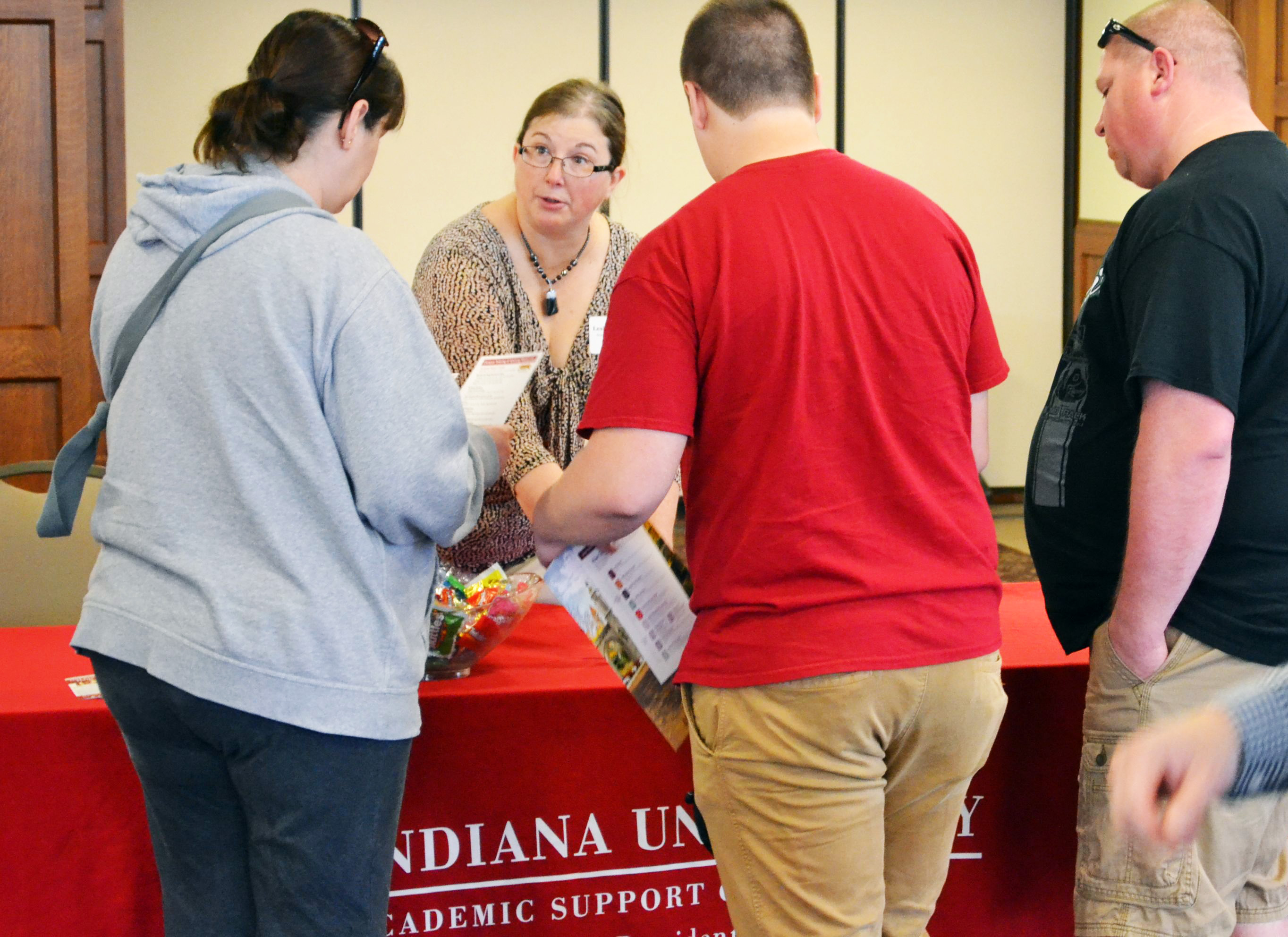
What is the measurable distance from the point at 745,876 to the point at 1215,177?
3.11 ft

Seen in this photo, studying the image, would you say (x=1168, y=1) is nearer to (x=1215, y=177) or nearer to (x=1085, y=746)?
(x=1215, y=177)

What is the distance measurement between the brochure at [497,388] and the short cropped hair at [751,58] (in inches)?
15.0

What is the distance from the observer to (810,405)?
118 cm

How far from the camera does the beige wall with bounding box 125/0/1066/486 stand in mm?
5133

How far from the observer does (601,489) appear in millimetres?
1206

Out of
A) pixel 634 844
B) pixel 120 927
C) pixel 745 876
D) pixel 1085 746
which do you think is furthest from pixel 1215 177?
pixel 120 927

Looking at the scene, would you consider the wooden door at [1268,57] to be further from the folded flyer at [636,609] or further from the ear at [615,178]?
the folded flyer at [636,609]

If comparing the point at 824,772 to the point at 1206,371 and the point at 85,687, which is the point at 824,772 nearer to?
the point at 1206,371

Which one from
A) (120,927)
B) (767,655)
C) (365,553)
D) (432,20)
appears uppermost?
(432,20)

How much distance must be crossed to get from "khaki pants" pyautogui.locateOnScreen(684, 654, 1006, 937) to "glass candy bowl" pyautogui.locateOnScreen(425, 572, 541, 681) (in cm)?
43


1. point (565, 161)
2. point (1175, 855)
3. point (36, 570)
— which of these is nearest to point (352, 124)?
point (565, 161)

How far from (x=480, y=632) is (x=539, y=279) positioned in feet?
2.46

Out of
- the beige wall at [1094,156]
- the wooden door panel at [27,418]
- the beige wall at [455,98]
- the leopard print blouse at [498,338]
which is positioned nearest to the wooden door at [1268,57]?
the beige wall at [1094,156]

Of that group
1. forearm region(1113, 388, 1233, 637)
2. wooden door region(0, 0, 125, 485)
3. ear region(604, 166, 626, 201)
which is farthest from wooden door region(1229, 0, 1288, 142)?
wooden door region(0, 0, 125, 485)
